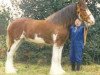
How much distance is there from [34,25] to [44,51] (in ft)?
9.80

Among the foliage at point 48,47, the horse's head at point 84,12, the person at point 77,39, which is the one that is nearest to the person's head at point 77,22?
the person at point 77,39

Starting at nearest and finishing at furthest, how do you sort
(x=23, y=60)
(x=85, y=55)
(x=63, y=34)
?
(x=63, y=34) < (x=85, y=55) < (x=23, y=60)

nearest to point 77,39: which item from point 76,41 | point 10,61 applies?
point 76,41

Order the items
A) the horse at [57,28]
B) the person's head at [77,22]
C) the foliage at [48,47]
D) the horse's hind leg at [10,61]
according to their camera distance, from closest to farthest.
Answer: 1. the horse at [57,28]
2. the person's head at [77,22]
3. the horse's hind leg at [10,61]
4. the foliage at [48,47]

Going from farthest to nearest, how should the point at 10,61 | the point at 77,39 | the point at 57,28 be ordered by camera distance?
the point at 77,39 < the point at 10,61 < the point at 57,28

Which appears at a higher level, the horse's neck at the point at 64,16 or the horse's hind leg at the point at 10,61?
the horse's neck at the point at 64,16

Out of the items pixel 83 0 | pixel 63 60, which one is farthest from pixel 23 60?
pixel 83 0

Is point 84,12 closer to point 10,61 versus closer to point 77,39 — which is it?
point 77,39

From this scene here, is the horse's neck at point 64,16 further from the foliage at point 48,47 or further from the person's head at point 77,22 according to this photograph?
the foliage at point 48,47

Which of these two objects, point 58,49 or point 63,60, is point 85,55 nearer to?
point 63,60

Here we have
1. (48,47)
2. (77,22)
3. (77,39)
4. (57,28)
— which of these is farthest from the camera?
(48,47)

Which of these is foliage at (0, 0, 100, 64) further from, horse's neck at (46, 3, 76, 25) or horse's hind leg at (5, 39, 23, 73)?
horse's neck at (46, 3, 76, 25)

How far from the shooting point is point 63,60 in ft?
38.3

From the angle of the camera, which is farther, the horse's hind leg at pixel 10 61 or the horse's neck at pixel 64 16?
the horse's hind leg at pixel 10 61
